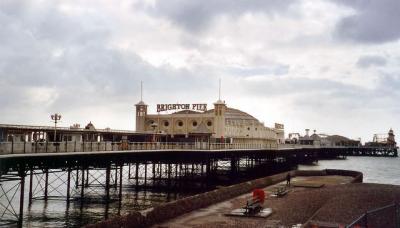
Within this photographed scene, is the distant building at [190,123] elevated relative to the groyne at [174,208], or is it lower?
elevated

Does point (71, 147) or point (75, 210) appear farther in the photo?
point (75, 210)

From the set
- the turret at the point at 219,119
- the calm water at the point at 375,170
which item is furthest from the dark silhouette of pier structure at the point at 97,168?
the calm water at the point at 375,170

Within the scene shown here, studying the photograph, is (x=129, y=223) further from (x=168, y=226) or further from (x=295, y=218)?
(x=295, y=218)

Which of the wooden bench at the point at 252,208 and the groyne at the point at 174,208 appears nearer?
the groyne at the point at 174,208

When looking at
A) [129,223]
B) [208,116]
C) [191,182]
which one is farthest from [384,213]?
[208,116]

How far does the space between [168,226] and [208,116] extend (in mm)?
62216

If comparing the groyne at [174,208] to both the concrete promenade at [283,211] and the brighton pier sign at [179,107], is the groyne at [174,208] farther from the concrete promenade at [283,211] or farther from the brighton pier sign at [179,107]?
the brighton pier sign at [179,107]

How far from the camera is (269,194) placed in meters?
43.4

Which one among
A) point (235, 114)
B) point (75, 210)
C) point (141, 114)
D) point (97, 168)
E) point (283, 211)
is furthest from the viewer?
point (235, 114)

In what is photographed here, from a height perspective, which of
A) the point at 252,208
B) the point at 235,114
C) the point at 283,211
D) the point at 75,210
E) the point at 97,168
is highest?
the point at 235,114

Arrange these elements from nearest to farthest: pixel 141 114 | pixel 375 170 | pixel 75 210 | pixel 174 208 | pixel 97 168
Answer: pixel 174 208 → pixel 75 210 → pixel 97 168 → pixel 141 114 → pixel 375 170

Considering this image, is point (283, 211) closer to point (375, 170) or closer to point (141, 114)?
point (141, 114)

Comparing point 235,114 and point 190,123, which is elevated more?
point 235,114

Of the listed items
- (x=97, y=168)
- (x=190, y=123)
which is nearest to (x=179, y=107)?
(x=190, y=123)
